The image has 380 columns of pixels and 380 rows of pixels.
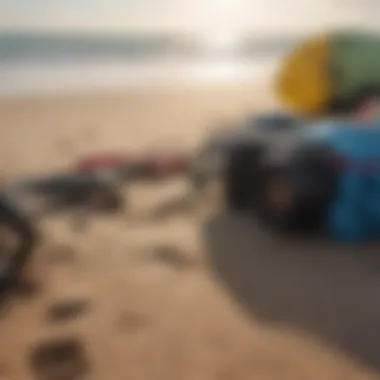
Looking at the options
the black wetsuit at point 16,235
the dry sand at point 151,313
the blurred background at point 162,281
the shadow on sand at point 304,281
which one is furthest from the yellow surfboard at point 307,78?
the black wetsuit at point 16,235

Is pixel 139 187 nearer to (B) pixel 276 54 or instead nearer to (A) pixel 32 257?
(A) pixel 32 257

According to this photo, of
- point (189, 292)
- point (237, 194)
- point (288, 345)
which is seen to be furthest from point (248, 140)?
point (288, 345)

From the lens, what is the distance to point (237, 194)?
1077 millimetres

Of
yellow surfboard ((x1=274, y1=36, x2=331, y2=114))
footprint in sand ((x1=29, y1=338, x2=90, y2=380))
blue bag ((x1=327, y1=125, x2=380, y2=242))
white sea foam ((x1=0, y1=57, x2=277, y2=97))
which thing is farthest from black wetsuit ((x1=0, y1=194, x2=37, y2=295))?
white sea foam ((x1=0, y1=57, x2=277, y2=97))

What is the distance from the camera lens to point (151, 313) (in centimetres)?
72

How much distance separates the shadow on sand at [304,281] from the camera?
686 millimetres

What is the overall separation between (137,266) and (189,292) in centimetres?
11

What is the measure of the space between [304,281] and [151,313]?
188 mm

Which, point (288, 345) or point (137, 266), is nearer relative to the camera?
point (288, 345)

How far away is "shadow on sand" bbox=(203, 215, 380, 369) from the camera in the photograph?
0.69 metres

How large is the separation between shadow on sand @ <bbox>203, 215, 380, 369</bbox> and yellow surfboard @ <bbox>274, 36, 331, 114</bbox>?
45cm

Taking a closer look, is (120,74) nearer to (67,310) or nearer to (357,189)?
(357,189)

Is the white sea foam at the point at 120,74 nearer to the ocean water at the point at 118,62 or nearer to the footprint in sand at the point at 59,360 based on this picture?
the ocean water at the point at 118,62

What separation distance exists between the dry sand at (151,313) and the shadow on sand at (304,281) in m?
0.01
